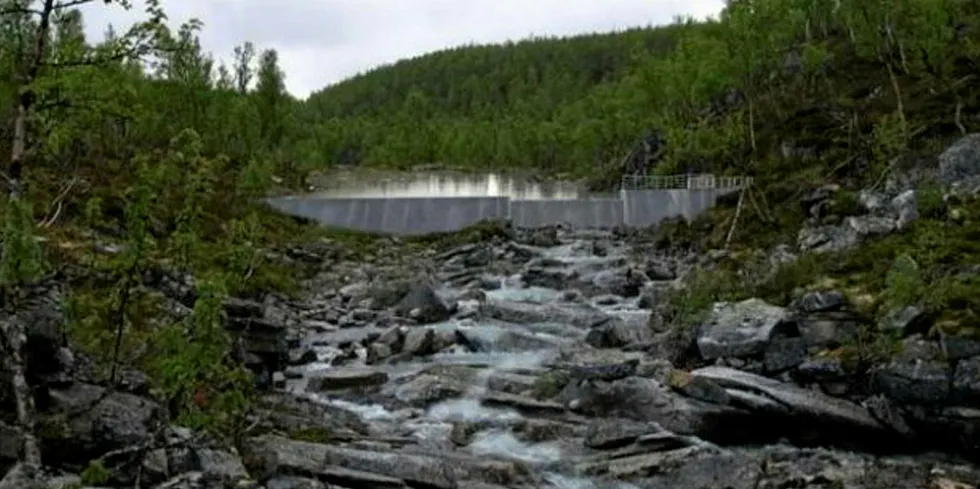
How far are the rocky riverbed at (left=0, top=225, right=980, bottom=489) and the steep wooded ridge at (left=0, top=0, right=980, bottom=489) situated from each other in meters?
0.08

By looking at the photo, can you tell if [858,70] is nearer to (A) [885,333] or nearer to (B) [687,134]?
(B) [687,134]

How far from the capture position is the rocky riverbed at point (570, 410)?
48.2 feet

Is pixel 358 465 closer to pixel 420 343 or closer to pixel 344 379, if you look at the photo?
pixel 344 379

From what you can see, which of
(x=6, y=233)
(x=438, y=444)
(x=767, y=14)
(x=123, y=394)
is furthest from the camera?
(x=767, y=14)

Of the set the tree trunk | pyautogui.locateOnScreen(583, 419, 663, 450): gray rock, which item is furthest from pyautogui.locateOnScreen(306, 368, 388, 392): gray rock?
the tree trunk

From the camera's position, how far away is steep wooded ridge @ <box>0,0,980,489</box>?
10.8 meters

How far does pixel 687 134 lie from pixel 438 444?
4301 cm

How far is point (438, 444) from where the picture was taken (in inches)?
831

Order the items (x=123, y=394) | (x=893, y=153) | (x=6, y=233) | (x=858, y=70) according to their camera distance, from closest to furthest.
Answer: (x=6, y=233), (x=123, y=394), (x=893, y=153), (x=858, y=70)

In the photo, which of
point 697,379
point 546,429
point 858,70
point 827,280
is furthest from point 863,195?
point 858,70

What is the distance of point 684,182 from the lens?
246ft

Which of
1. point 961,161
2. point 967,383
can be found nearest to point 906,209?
point 961,161

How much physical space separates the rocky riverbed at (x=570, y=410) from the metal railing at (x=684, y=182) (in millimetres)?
28906

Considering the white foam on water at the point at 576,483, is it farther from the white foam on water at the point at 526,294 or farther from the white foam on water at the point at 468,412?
the white foam on water at the point at 526,294
